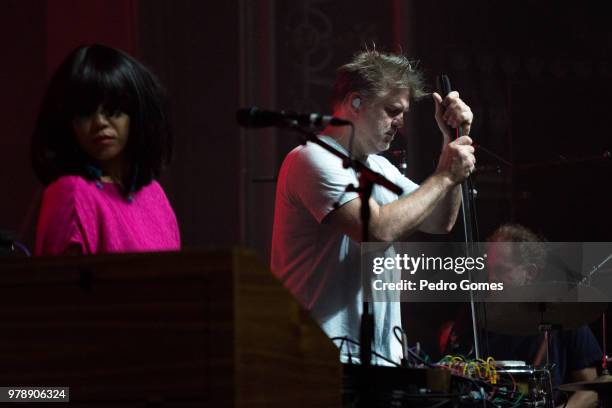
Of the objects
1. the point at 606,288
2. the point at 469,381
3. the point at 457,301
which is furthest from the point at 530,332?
the point at 469,381

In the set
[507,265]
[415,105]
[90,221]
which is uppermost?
[415,105]

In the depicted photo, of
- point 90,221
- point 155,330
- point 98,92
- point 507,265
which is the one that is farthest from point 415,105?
point 155,330

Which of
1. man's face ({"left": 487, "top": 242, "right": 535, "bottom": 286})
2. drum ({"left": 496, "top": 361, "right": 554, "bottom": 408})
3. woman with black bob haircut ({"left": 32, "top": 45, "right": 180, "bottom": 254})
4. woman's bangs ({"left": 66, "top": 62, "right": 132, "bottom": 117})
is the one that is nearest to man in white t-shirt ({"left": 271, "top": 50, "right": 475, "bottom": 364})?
drum ({"left": 496, "top": 361, "right": 554, "bottom": 408})

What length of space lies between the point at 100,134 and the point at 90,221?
7.8 inches

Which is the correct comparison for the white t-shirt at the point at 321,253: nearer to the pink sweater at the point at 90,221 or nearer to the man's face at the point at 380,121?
the man's face at the point at 380,121

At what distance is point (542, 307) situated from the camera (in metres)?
4.30

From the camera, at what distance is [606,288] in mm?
4703

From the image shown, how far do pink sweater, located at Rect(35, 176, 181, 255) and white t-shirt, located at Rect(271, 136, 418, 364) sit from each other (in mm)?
933

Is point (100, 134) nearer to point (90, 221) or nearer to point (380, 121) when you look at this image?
point (90, 221)

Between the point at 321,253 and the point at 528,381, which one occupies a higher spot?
the point at 321,253

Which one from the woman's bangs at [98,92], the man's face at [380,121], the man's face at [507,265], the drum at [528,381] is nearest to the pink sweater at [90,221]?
the woman's bangs at [98,92]

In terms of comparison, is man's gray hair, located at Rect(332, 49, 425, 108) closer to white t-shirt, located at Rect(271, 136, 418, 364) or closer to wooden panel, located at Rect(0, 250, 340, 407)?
white t-shirt, located at Rect(271, 136, 418, 364)

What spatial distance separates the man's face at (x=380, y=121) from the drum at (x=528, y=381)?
2.70 feet

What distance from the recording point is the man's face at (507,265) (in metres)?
5.05
